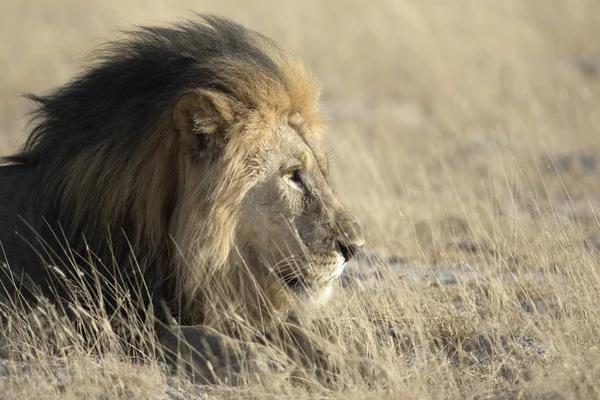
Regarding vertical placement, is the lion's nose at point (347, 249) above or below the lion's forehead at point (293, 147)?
below

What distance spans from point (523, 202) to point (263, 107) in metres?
4.48

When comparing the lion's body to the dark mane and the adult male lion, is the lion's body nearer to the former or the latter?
the adult male lion

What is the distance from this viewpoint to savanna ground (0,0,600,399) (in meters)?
5.03

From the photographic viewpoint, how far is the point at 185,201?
17.7 ft

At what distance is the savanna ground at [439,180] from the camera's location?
5.03 m

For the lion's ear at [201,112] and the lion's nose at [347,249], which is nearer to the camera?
the lion's ear at [201,112]

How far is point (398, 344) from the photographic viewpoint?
5.64 metres

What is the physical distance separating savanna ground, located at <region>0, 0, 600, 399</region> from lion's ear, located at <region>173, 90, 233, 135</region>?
1100 mm

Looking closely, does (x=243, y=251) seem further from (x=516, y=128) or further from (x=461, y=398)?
(x=516, y=128)

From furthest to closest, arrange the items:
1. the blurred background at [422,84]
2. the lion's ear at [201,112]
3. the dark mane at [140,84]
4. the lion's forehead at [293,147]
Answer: the blurred background at [422,84]
the lion's forehead at [293,147]
the dark mane at [140,84]
the lion's ear at [201,112]

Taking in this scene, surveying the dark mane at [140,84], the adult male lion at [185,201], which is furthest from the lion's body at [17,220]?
A: the dark mane at [140,84]

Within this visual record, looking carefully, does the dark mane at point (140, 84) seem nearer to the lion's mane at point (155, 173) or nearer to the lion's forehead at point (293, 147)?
the lion's mane at point (155, 173)

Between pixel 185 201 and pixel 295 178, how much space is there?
568mm

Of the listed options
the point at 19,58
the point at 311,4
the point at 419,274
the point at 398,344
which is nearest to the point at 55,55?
the point at 19,58
